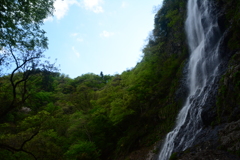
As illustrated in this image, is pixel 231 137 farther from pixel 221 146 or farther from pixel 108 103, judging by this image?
pixel 108 103

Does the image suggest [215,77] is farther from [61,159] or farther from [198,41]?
[61,159]

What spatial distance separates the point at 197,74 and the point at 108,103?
421 inches

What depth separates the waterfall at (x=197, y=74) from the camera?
35.6ft

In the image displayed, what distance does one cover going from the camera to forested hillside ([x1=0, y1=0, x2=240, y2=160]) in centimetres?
642

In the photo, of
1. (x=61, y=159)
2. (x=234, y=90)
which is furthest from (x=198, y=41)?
(x=61, y=159)

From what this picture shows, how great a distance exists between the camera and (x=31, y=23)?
6309 mm

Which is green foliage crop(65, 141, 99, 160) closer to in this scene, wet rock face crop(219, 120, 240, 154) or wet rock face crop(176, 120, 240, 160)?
wet rock face crop(176, 120, 240, 160)

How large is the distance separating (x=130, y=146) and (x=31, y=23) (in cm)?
1387

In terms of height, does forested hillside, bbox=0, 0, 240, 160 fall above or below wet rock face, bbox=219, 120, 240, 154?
above

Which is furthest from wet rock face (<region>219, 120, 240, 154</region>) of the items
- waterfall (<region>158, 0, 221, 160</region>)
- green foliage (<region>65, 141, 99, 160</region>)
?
green foliage (<region>65, 141, 99, 160</region>)

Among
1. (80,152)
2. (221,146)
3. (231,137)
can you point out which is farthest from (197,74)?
(80,152)

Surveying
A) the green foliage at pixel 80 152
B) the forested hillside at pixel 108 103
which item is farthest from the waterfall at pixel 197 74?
the green foliage at pixel 80 152

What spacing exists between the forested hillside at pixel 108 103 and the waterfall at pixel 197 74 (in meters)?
0.95

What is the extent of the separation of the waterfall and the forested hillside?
946 mm
